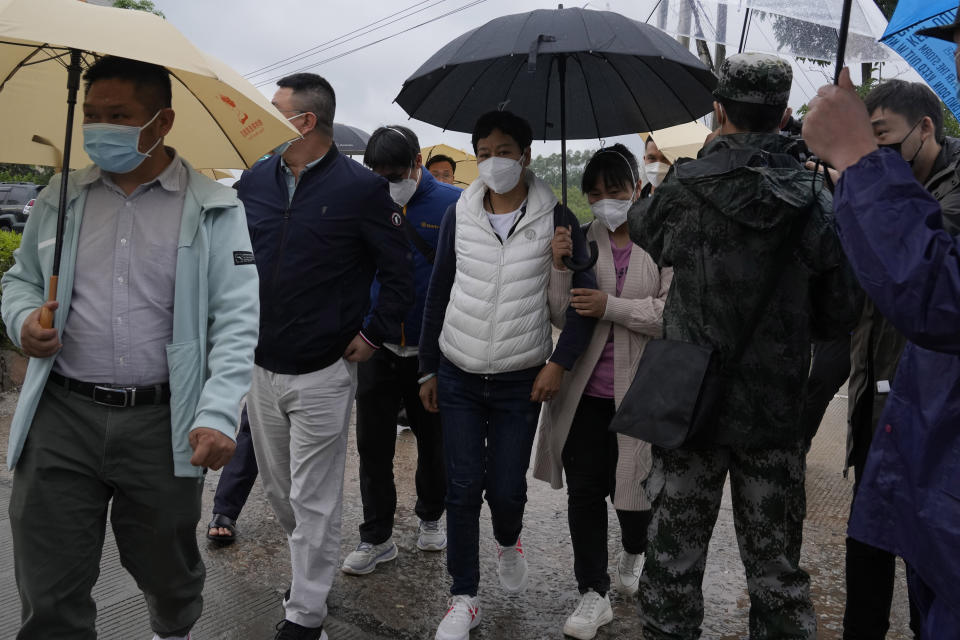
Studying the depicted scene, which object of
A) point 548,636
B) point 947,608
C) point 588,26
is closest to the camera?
point 947,608

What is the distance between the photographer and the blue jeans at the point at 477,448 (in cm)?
332

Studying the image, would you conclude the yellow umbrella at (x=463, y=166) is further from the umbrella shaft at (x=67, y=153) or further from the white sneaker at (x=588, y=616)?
the umbrella shaft at (x=67, y=153)

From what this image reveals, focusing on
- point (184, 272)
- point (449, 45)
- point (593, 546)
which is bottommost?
point (593, 546)

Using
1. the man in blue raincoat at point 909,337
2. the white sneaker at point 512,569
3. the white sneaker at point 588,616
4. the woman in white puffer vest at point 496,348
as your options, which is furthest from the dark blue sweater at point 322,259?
the man in blue raincoat at point 909,337

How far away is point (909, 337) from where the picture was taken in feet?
5.02

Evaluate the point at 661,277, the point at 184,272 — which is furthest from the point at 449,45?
the point at 184,272

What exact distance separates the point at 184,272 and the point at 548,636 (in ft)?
6.84

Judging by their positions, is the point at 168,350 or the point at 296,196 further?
the point at 296,196

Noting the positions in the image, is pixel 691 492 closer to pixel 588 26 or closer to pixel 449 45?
pixel 588 26

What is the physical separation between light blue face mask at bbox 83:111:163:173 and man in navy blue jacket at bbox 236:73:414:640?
2.98 ft

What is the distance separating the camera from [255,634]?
3326 millimetres

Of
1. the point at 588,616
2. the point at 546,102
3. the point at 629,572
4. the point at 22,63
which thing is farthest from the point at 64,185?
the point at 629,572

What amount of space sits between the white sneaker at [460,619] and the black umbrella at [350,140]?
533 centimetres

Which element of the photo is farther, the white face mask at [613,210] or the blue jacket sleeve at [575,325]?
the white face mask at [613,210]
